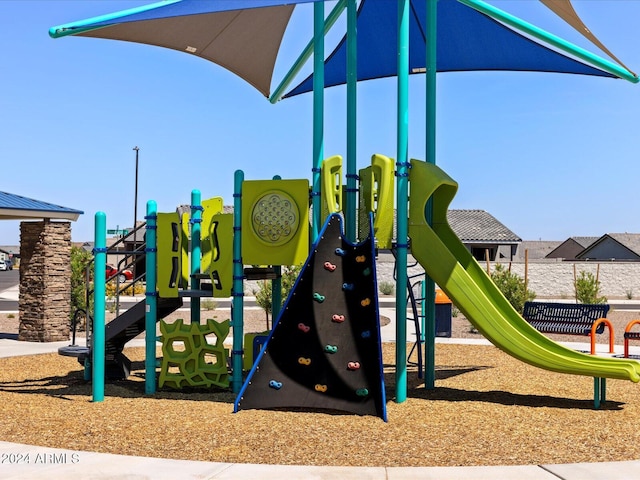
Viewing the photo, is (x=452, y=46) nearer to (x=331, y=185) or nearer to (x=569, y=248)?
(x=331, y=185)

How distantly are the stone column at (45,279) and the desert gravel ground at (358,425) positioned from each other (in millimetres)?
5354

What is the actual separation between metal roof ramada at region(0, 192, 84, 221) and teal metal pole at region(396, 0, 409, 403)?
386 inches

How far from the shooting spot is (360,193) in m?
10.8

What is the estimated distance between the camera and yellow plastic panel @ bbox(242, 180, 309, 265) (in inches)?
417

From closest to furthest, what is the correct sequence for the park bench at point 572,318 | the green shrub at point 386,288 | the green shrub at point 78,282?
the park bench at point 572,318, the green shrub at point 78,282, the green shrub at point 386,288

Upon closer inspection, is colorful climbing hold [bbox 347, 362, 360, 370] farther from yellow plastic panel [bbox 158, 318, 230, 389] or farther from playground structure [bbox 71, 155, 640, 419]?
yellow plastic panel [bbox 158, 318, 230, 389]

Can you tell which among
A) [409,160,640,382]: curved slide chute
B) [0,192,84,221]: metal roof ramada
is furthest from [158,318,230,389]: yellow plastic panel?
[0,192,84,221]: metal roof ramada

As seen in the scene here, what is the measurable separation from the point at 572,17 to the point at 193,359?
733 cm

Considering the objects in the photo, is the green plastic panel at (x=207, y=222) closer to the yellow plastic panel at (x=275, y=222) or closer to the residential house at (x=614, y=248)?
the yellow plastic panel at (x=275, y=222)

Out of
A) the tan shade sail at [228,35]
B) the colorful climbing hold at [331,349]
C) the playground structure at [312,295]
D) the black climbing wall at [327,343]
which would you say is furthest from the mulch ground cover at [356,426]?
the tan shade sail at [228,35]

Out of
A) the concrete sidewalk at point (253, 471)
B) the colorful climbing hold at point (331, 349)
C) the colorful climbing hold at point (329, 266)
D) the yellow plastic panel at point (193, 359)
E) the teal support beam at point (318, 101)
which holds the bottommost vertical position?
the concrete sidewalk at point (253, 471)

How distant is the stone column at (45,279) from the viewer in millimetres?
17547

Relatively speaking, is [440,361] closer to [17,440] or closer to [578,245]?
[17,440]

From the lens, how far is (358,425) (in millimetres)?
8648
